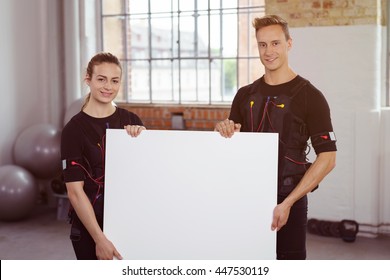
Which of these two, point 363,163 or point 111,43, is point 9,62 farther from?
point 363,163

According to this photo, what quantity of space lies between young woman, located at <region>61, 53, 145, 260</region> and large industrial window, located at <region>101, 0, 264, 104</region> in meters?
2.90

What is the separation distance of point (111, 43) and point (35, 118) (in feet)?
3.21

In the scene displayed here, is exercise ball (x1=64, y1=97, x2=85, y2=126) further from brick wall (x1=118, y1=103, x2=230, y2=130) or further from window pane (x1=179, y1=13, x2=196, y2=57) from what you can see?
window pane (x1=179, y1=13, x2=196, y2=57)

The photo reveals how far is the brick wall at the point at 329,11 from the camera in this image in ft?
12.6

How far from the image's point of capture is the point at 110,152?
70.4 inches

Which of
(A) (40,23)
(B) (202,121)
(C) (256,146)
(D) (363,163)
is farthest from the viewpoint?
(A) (40,23)

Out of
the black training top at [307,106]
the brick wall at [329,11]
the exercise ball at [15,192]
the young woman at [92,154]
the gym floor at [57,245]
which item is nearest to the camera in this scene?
the young woman at [92,154]

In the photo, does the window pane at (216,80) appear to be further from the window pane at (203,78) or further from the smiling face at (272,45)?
the smiling face at (272,45)

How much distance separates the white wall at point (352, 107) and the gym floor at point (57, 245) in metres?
0.26

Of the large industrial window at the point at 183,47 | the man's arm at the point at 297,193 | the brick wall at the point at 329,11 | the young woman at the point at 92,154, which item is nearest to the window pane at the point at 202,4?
the large industrial window at the point at 183,47

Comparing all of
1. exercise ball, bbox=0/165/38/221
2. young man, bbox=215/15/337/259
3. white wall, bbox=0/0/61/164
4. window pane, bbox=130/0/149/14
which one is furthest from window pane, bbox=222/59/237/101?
young man, bbox=215/15/337/259

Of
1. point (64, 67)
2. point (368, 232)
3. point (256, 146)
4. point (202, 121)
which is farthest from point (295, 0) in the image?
point (256, 146)

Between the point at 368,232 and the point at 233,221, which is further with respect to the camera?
the point at 368,232

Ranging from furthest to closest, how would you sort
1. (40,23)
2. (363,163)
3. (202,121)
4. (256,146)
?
(40,23) < (202,121) < (363,163) < (256,146)
